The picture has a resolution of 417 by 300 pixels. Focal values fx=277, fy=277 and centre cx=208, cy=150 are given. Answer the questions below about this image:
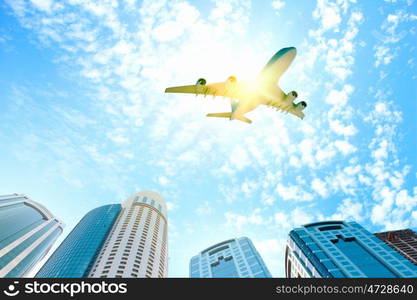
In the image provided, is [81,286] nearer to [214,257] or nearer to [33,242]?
[214,257]

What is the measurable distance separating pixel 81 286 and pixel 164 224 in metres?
131

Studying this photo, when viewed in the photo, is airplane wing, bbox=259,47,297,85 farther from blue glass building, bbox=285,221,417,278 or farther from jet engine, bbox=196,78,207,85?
blue glass building, bbox=285,221,417,278

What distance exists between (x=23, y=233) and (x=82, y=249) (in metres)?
54.0

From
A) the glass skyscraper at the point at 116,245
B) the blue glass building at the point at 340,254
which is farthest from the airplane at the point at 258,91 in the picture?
the glass skyscraper at the point at 116,245

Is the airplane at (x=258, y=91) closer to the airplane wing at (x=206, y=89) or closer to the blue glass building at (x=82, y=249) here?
the airplane wing at (x=206, y=89)

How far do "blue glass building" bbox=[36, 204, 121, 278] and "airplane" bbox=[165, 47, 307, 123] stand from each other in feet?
262

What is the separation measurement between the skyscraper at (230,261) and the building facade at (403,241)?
57.5 m

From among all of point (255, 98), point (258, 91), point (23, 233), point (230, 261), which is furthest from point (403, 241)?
point (23, 233)

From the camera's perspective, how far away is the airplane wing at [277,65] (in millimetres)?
27688

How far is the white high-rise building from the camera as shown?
8881cm

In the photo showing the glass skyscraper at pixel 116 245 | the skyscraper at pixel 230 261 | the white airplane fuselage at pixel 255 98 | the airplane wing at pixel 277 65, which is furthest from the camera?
the skyscraper at pixel 230 261

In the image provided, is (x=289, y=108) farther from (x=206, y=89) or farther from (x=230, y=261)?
(x=230, y=261)

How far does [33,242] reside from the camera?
13412 centimetres

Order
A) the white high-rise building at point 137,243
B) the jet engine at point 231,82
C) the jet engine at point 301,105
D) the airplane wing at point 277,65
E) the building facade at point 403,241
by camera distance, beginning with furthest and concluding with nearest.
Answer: the building facade at point 403,241, the white high-rise building at point 137,243, the jet engine at point 301,105, the jet engine at point 231,82, the airplane wing at point 277,65
